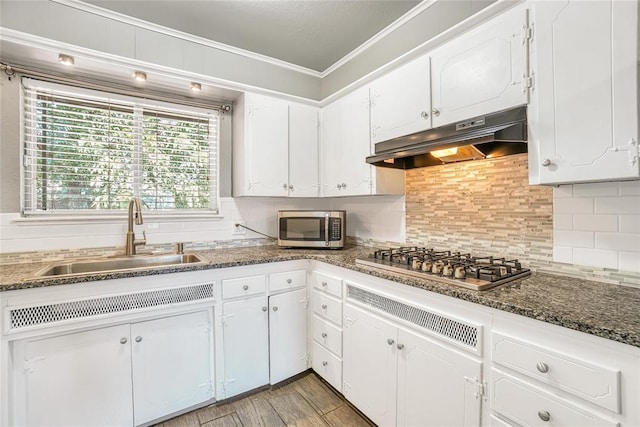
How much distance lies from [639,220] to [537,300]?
25.2 inches

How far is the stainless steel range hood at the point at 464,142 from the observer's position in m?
1.32

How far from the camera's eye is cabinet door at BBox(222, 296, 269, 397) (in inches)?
74.7

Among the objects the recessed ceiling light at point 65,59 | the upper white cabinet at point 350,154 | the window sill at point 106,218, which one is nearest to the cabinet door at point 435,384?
the upper white cabinet at point 350,154

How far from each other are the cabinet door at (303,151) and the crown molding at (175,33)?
365 millimetres

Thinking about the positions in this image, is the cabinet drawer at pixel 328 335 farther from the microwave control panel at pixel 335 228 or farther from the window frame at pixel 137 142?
the window frame at pixel 137 142

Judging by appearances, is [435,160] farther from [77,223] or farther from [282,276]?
[77,223]

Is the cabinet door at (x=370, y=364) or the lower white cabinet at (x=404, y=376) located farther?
the cabinet door at (x=370, y=364)

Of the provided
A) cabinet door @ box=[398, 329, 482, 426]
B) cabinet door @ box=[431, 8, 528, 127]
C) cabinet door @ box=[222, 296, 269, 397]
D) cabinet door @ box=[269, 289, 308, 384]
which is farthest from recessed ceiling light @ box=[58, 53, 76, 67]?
cabinet door @ box=[398, 329, 482, 426]

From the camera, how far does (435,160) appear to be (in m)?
1.96

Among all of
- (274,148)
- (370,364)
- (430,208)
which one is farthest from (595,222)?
(274,148)

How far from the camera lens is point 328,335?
2.02 meters

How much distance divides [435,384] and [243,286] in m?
1.25

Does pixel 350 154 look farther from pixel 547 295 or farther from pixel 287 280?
pixel 547 295

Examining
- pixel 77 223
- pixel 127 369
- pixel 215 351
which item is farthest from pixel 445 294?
pixel 77 223
